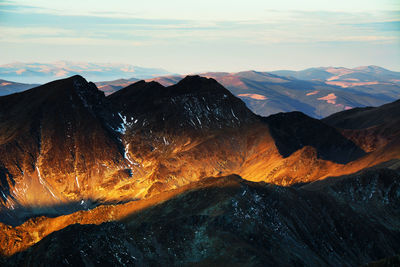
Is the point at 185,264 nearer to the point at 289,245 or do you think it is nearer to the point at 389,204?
the point at 289,245

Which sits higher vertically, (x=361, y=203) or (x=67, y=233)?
(x=67, y=233)

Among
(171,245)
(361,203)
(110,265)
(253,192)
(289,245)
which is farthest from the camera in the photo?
(361,203)

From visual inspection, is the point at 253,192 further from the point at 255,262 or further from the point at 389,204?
the point at 389,204

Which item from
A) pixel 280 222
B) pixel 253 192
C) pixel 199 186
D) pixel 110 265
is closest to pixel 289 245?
pixel 280 222

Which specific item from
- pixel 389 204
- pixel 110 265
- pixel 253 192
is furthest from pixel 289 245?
pixel 389 204

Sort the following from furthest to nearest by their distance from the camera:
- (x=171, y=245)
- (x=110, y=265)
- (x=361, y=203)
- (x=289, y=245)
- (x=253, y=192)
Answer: (x=361, y=203) < (x=253, y=192) < (x=289, y=245) < (x=171, y=245) < (x=110, y=265)

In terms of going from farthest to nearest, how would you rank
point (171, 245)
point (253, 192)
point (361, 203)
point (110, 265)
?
point (361, 203)
point (253, 192)
point (171, 245)
point (110, 265)

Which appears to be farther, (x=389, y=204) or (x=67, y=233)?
(x=389, y=204)

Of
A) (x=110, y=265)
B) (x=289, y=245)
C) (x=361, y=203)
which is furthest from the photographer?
(x=361, y=203)

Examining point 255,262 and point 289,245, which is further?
point 289,245
